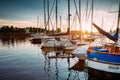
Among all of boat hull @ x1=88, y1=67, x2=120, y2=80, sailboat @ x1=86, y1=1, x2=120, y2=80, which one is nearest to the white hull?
sailboat @ x1=86, y1=1, x2=120, y2=80

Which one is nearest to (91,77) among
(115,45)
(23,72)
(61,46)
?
(115,45)

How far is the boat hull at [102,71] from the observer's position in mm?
15234

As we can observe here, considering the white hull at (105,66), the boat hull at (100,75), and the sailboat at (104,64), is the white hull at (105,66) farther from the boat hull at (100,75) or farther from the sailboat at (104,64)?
the boat hull at (100,75)

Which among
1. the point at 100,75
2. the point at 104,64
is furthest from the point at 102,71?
the point at 104,64

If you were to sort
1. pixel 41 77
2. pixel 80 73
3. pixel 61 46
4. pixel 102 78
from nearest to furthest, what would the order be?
pixel 102 78
pixel 41 77
pixel 80 73
pixel 61 46

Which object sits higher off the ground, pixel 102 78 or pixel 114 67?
pixel 114 67

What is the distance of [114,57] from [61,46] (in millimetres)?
24677

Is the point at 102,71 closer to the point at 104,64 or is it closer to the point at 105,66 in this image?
the point at 105,66

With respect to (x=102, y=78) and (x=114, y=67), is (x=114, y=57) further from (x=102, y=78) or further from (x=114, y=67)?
(x=102, y=78)

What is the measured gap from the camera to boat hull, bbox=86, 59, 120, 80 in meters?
15.2

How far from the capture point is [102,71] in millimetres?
15953

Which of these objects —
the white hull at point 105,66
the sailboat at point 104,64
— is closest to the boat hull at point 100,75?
the sailboat at point 104,64

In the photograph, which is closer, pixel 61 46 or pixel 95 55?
pixel 95 55

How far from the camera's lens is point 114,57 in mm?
15070
